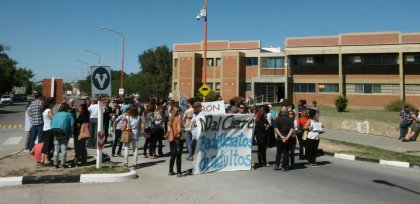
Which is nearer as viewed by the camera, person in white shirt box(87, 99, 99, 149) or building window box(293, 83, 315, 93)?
person in white shirt box(87, 99, 99, 149)

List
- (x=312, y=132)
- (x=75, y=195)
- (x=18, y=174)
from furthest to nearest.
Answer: (x=312, y=132) → (x=18, y=174) → (x=75, y=195)

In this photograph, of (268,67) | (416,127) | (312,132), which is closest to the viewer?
(312,132)

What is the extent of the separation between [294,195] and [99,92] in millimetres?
5411

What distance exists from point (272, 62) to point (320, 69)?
6761mm

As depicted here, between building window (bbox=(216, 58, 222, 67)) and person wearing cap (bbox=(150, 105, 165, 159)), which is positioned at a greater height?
building window (bbox=(216, 58, 222, 67))

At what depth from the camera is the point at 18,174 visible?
9797 mm

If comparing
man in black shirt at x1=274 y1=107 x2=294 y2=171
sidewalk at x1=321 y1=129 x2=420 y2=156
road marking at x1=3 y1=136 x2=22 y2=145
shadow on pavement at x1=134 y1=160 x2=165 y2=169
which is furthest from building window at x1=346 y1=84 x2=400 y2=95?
shadow on pavement at x1=134 y1=160 x2=165 y2=169

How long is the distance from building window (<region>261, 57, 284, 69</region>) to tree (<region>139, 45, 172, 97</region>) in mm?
31749

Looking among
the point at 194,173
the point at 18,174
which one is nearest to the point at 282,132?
the point at 194,173

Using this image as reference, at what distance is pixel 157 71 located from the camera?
85188 mm

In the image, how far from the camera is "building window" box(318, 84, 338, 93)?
49.4 m

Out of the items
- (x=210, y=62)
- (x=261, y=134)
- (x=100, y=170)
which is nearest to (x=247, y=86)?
(x=210, y=62)

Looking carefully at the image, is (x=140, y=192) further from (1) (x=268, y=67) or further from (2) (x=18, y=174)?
(1) (x=268, y=67)

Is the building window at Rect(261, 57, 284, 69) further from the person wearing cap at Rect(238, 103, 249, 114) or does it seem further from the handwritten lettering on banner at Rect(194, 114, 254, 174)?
the handwritten lettering on banner at Rect(194, 114, 254, 174)
